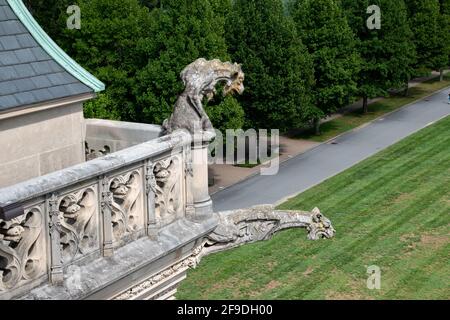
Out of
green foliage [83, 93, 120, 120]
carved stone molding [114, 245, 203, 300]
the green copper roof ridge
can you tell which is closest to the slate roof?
the green copper roof ridge

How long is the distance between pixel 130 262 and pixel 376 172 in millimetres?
35446

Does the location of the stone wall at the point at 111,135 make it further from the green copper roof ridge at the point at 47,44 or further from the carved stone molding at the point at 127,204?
the carved stone molding at the point at 127,204

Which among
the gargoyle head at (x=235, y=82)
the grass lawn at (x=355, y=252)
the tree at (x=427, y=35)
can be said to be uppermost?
the gargoyle head at (x=235, y=82)

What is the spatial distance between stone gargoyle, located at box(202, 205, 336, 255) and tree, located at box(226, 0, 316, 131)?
1255 inches

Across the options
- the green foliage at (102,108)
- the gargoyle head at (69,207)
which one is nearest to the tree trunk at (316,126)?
the green foliage at (102,108)

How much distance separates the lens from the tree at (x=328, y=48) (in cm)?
4891

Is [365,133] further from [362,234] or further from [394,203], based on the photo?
[362,234]

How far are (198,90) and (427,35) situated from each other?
57468 mm

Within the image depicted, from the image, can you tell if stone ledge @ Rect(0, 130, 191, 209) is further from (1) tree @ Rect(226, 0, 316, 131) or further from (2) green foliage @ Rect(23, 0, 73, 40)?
(2) green foliage @ Rect(23, 0, 73, 40)

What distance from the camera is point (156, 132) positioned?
1000cm

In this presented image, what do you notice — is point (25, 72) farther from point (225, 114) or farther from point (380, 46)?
point (380, 46)

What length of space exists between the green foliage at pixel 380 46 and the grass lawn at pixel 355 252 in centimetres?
1426
